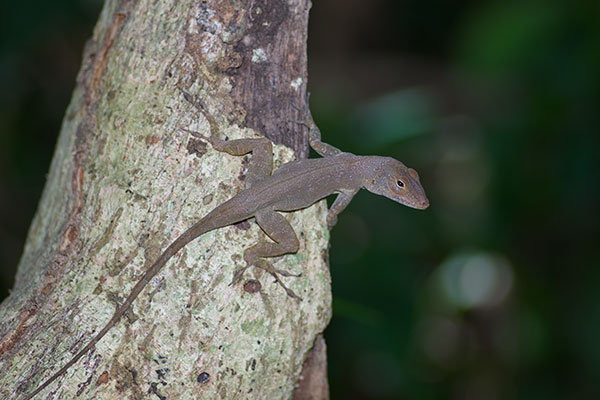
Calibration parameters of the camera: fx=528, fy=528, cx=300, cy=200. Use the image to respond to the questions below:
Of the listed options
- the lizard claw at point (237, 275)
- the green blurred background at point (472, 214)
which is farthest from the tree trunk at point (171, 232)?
the green blurred background at point (472, 214)

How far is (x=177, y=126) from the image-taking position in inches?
99.1

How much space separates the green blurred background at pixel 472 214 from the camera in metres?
4.31

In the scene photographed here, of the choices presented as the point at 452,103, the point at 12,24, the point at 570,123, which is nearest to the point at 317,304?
the point at 570,123

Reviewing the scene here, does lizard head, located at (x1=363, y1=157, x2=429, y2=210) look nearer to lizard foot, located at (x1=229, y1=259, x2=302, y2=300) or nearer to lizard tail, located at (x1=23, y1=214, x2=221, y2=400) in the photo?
lizard foot, located at (x1=229, y1=259, x2=302, y2=300)

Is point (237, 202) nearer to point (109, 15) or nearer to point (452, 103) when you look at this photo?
point (109, 15)

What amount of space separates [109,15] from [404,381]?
3.38 m

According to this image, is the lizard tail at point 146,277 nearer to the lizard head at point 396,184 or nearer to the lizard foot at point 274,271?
the lizard foot at point 274,271

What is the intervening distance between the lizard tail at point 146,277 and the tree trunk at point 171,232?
28mm

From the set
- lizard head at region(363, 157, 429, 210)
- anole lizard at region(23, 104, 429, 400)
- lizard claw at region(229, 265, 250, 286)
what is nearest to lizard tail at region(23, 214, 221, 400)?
anole lizard at region(23, 104, 429, 400)

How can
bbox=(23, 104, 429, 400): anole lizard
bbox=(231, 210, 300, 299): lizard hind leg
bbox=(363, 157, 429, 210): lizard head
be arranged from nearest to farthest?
1. bbox=(23, 104, 429, 400): anole lizard
2. bbox=(231, 210, 300, 299): lizard hind leg
3. bbox=(363, 157, 429, 210): lizard head

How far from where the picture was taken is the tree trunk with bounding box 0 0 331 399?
223cm

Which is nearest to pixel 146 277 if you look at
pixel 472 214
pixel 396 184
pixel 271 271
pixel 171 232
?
pixel 171 232

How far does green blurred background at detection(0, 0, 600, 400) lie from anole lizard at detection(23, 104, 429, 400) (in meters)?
0.94

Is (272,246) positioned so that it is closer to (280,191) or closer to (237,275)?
(237,275)
